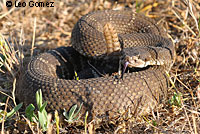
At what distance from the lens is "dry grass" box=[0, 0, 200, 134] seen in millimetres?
4188

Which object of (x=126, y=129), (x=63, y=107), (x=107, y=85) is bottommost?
(x=126, y=129)

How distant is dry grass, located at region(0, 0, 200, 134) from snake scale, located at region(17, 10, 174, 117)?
0.24 metres

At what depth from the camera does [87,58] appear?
595 cm

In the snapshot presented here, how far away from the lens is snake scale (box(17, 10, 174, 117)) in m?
4.15

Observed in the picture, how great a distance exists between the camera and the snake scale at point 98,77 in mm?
4152

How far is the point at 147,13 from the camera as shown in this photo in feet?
26.3

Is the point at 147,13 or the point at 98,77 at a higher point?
the point at 147,13

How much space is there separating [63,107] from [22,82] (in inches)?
41.6

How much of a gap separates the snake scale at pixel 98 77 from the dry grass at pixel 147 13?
0.24 meters

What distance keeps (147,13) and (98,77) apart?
4.11 metres

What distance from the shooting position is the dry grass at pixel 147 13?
419 centimetres

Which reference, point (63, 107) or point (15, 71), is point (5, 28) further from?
point (63, 107)

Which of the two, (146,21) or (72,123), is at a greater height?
(146,21)

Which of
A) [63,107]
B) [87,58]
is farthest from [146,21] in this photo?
[63,107]
